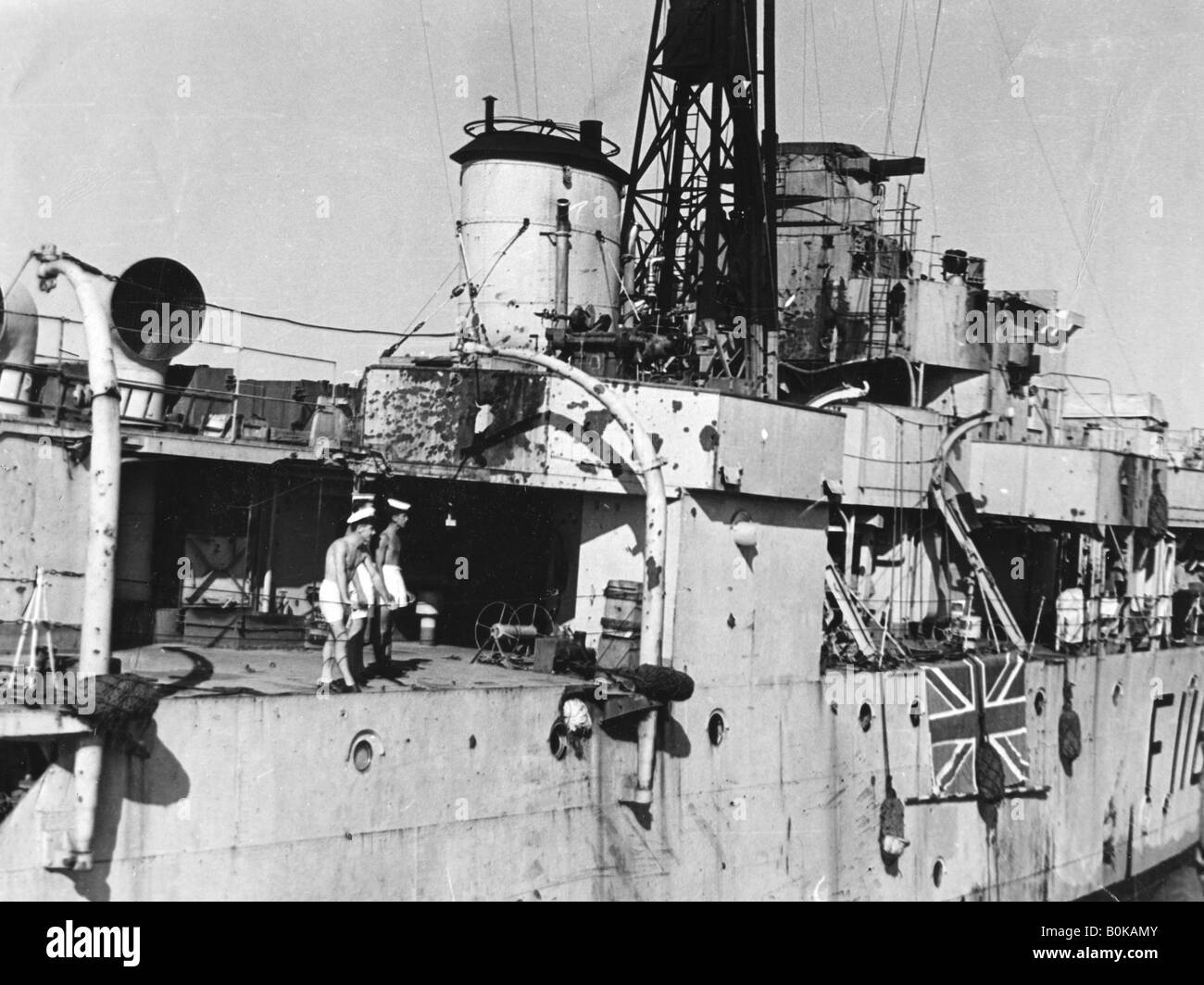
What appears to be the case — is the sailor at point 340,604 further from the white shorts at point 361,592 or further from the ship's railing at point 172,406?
the ship's railing at point 172,406

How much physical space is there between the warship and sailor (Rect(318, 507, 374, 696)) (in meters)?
0.28

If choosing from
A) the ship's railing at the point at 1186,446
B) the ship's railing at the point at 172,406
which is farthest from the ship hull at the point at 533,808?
the ship's railing at the point at 1186,446

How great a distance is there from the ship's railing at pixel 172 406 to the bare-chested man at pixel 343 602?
8.89ft

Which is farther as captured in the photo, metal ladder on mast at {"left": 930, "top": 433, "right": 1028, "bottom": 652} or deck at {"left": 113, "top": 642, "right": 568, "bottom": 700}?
metal ladder on mast at {"left": 930, "top": 433, "right": 1028, "bottom": 652}

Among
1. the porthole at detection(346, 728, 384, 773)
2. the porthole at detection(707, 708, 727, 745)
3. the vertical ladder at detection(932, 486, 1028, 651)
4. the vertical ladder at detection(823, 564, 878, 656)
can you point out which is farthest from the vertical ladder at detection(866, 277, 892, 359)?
the porthole at detection(346, 728, 384, 773)

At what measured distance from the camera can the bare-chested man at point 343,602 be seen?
10.9 metres

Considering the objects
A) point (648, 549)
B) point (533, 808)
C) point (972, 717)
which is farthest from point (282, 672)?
point (972, 717)

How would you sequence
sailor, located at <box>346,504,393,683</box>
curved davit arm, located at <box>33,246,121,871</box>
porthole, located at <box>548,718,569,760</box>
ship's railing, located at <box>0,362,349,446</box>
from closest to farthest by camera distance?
curved davit arm, located at <box>33,246,121,871</box>, sailor, located at <box>346,504,393,683</box>, porthole, located at <box>548,718,569,760</box>, ship's railing, located at <box>0,362,349,446</box>

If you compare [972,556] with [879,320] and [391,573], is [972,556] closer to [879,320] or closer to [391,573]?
[879,320]

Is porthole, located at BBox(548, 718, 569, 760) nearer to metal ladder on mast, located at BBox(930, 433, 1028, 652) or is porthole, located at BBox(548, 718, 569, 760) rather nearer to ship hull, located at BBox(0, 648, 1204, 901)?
ship hull, located at BBox(0, 648, 1204, 901)

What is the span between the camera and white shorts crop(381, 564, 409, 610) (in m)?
12.2

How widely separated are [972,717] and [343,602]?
29.1ft

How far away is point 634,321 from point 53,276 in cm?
804

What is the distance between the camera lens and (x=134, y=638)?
12891 mm
